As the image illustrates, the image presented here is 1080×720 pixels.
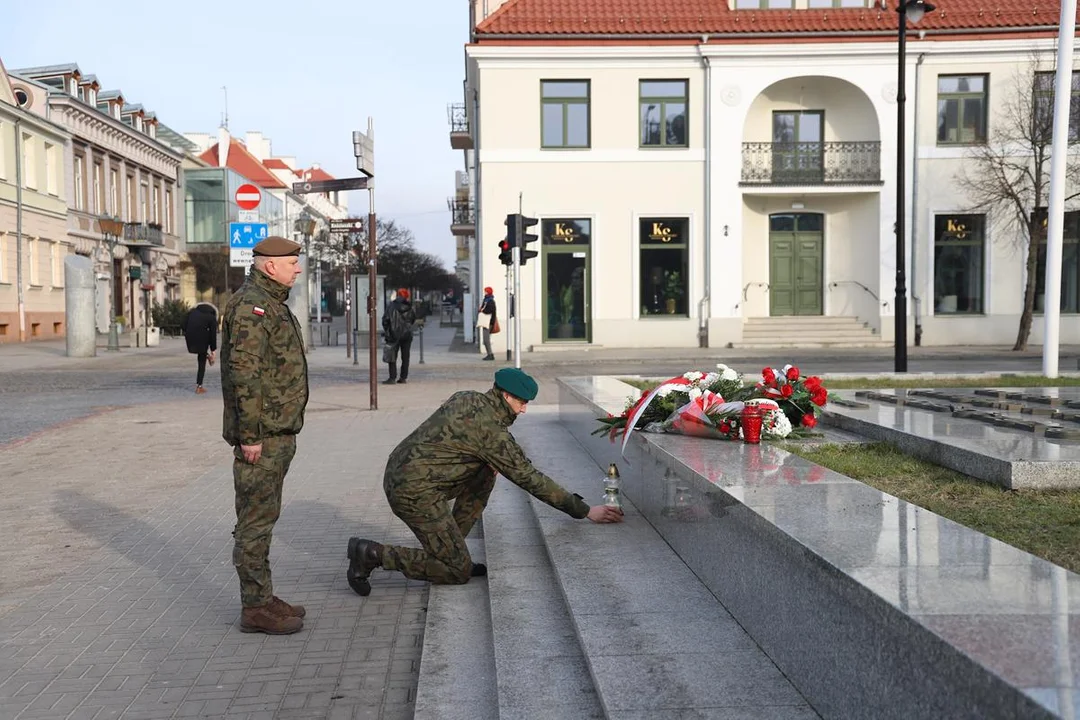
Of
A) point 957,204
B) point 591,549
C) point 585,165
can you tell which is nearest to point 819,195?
point 957,204

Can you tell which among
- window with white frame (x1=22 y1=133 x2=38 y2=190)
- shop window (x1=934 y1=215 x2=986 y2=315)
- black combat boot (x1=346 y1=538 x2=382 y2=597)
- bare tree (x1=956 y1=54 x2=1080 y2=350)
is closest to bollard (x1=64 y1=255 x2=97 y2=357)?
window with white frame (x1=22 y1=133 x2=38 y2=190)

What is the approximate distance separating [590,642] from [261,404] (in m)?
1.92

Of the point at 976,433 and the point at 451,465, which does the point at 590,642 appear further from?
the point at 976,433

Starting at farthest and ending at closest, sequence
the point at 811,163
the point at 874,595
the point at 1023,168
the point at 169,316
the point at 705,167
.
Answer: the point at 169,316 < the point at 811,163 < the point at 705,167 < the point at 1023,168 < the point at 874,595

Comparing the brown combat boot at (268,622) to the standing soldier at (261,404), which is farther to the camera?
the brown combat boot at (268,622)

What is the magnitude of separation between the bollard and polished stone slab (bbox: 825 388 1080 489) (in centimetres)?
2605

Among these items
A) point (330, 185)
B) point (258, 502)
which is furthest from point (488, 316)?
point (258, 502)

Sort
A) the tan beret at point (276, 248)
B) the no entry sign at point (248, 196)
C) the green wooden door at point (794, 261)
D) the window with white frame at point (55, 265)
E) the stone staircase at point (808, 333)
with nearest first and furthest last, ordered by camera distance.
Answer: the tan beret at point (276, 248), the no entry sign at point (248, 196), the stone staircase at point (808, 333), the green wooden door at point (794, 261), the window with white frame at point (55, 265)

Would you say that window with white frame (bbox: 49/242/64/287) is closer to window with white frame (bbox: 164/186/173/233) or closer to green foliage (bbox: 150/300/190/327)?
green foliage (bbox: 150/300/190/327)

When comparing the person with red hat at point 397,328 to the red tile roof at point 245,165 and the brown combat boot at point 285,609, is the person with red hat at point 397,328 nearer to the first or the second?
the brown combat boot at point 285,609

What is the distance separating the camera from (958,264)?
98.8 ft

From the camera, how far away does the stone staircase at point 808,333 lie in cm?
2986

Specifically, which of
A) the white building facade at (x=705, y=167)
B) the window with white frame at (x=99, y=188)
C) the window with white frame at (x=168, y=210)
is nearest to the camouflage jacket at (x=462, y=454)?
the white building facade at (x=705, y=167)

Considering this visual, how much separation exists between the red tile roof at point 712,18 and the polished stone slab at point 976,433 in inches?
850
